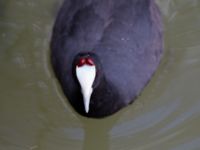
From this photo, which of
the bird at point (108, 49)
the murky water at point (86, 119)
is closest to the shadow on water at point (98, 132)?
the murky water at point (86, 119)

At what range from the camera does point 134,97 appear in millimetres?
5414

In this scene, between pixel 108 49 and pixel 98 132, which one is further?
pixel 98 132

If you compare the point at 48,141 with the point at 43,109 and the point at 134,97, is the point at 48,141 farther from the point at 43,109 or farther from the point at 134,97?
the point at 134,97

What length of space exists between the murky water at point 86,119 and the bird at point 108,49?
134mm

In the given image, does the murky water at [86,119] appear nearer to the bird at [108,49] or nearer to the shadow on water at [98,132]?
the shadow on water at [98,132]

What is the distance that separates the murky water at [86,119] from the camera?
5.28 metres

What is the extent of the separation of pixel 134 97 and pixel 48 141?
748 mm

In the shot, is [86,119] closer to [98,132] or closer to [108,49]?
[98,132]

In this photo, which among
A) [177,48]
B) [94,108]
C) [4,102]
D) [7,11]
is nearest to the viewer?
[94,108]

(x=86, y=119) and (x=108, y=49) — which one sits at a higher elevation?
(x=108, y=49)

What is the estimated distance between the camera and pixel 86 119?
214 inches

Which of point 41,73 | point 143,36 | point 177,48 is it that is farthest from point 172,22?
point 41,73

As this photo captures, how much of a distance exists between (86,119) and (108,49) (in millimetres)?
582

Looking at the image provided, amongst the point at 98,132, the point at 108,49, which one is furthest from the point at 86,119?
the point at 108,49
